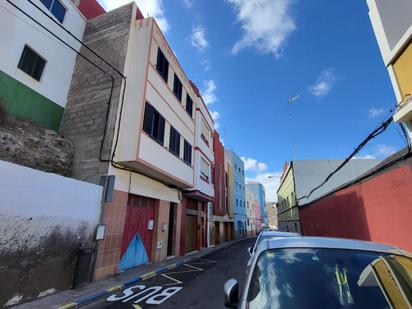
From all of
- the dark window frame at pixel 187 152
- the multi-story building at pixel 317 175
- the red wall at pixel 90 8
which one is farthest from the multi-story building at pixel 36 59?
the multi-story building at pixel 317 175

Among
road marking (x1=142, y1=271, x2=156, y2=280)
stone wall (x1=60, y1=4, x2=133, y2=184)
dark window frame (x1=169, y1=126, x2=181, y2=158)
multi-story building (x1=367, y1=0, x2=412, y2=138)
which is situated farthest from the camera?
dark window frame (x1=169, y1=126, x2=181, y2=158)

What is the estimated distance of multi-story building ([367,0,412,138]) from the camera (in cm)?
536

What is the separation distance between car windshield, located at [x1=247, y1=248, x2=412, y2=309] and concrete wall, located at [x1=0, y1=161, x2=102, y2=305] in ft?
19.4

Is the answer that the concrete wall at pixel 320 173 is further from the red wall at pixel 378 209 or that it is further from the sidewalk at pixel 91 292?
the sidewalk at pixel 91 292

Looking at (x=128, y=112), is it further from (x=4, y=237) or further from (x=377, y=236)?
(x=377, y=236)

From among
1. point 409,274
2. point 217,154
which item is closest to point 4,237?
point 409,274

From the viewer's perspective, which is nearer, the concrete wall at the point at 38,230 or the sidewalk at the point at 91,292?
the concrete wall at the point at 38,230

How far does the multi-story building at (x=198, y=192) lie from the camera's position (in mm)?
16672

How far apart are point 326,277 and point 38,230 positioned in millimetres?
6848

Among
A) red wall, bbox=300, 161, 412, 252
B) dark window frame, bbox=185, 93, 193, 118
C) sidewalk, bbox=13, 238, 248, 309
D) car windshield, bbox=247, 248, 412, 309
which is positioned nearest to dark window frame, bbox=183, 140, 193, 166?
dark window frame, bbox=185, 93, 193, 118

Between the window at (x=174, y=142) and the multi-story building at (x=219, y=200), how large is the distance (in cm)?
1216

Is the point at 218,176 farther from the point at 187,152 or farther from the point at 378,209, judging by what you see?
the point at 378,209

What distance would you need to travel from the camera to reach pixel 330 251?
263 cm

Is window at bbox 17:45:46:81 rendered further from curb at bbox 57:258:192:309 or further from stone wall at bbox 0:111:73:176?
curb at bbox 57:258:192:309
